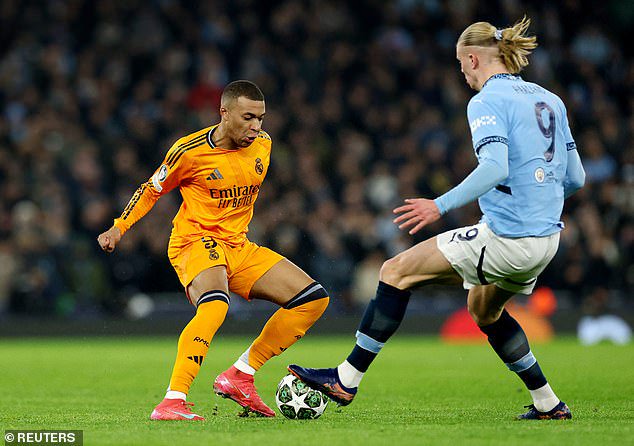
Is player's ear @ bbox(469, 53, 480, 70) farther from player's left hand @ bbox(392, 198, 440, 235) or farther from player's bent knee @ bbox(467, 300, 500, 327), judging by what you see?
player's bent knee @ bbox(467, 300, 500, 327)

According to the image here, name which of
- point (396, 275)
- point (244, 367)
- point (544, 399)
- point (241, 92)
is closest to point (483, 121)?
point (396, 275)

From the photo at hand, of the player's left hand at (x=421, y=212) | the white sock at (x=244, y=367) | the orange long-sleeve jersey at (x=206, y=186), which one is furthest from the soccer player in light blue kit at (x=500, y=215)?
the orange long-sleeve jersey at (x=206, y=186)

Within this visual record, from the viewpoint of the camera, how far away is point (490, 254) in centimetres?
654

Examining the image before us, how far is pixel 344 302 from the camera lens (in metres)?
16.5

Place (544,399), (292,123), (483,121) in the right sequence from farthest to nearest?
1. (292,123)
2. (544,399)
3. (483,121)

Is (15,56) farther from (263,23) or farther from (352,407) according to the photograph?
(352,407)

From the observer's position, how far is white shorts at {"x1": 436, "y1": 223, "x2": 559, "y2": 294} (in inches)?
257

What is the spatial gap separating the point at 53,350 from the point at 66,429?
854cm

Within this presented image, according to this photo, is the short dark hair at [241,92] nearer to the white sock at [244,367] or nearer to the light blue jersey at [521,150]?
the light blue jersey at [521,150]

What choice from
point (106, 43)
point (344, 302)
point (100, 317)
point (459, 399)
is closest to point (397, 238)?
point (344, 302)
